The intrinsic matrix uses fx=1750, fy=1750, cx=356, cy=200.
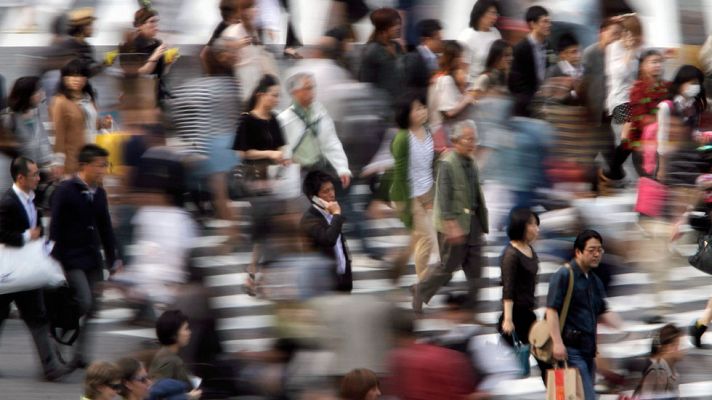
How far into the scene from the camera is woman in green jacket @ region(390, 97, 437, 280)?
1330 centimetres

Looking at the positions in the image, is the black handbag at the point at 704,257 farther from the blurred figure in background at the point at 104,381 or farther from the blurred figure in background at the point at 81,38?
the blurred figure in background at the point at 81,38

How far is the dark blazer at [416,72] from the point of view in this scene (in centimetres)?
1489

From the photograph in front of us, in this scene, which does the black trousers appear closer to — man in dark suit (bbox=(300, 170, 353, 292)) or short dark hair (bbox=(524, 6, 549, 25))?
man in dark suit (bbox=(300, 170, 353, 292))

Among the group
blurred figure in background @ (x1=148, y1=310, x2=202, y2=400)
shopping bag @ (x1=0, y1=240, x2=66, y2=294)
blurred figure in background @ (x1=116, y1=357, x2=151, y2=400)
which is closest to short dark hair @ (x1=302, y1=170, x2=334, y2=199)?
shopping bag @ (x1=0, y1=240, x2=66, y2=294)

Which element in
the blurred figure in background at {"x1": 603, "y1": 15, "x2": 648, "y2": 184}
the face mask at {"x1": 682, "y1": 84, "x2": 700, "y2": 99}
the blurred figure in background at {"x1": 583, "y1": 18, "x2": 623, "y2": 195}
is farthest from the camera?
the blurred figure in background at {"x1": 603, "y1": 15, "x2": 648, "y2": 184}

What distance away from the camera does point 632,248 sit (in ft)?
44.7

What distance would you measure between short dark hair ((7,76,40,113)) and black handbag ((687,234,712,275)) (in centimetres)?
542

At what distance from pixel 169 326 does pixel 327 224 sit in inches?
101

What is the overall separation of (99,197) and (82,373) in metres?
1.23

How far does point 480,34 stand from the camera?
53.4ft

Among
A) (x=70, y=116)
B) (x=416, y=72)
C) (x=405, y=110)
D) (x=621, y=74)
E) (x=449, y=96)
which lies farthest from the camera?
(x=621, y=74)

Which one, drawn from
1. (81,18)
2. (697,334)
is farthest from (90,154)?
(81,18)

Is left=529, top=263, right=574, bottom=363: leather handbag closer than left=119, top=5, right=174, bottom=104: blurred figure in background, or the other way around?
left=529, top=263, right=574, bottom=363: leather handbag

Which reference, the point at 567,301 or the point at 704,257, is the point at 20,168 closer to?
the point at 567,301
